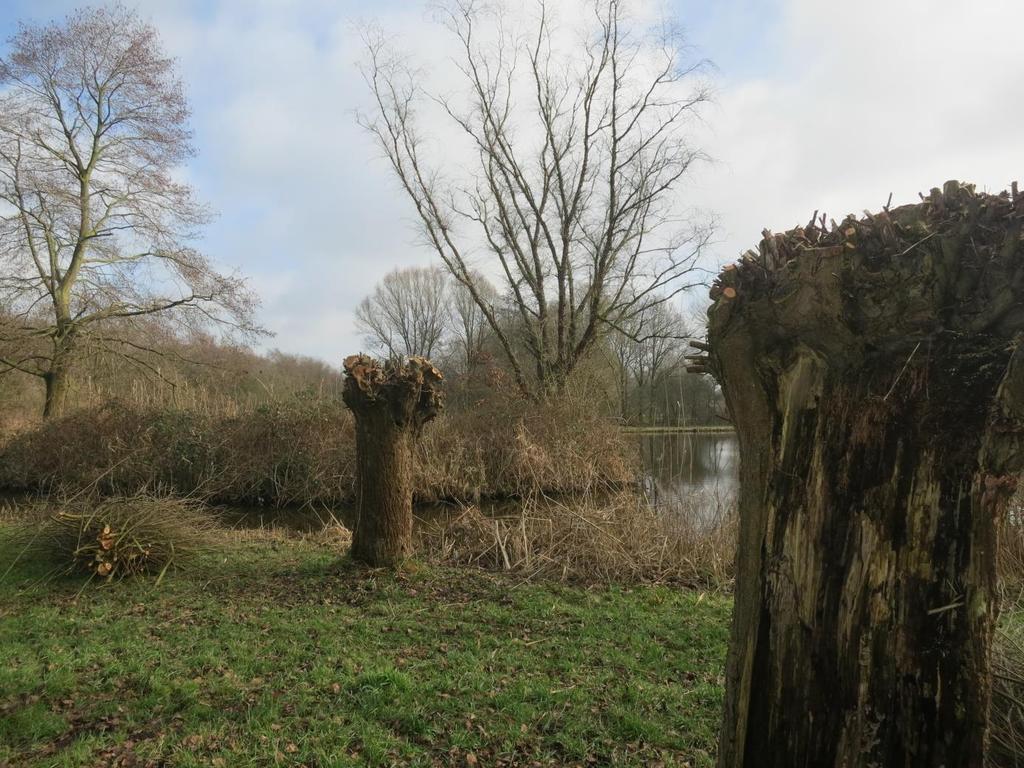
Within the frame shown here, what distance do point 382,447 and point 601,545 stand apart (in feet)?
9.22

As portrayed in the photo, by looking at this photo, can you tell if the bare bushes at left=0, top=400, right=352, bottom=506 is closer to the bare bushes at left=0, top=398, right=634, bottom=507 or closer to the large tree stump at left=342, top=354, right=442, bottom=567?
the bare bushes at left=0, top=398, right=634, bottom=507

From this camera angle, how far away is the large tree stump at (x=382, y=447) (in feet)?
22.0

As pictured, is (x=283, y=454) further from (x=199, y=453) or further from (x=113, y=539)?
(x=113, y=539)

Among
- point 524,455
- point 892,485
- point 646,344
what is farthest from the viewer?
point 646,344

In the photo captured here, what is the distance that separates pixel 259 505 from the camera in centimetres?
1576

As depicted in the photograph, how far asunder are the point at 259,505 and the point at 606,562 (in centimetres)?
1090

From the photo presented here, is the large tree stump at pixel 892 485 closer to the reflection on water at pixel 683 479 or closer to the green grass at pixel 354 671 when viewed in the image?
the green grass at pixel 354 671

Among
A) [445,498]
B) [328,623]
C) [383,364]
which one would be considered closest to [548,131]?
[445,498]

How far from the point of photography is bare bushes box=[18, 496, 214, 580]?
6586 millimetres

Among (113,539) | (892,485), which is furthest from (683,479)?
(892,485)

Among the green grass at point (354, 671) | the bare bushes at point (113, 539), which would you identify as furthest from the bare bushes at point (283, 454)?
the green grass at point (354, 671)

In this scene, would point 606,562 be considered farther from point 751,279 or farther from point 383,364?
A: point 751,279

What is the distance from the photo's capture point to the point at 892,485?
198 cm

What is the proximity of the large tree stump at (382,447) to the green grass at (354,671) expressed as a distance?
351 millimetres
